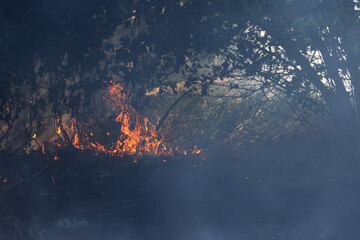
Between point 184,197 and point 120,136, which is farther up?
point 120,136

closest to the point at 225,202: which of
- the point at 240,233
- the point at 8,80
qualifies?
the point at 240,233

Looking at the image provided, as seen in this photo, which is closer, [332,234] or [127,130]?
[332,234]

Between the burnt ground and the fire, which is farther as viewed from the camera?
the fire

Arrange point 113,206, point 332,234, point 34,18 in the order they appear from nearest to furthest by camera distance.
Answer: point 332,234
point 34,18
point 113,206

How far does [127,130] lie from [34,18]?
113 inches

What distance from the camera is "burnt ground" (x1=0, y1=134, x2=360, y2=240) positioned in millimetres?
4992

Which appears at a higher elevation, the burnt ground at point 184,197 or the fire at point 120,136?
the fire at point 120,136

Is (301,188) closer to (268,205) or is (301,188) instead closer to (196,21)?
(268,205)

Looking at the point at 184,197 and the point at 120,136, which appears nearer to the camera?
the point at 184,197

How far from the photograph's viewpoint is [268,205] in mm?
5773

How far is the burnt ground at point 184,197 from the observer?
4992 millimetres

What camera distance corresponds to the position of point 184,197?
601 centimetres

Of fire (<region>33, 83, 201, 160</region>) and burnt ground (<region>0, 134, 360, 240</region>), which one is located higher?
fire (<region>33, 83, 201, 160</region>)

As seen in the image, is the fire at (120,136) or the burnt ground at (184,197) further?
the fire at (120,136)
